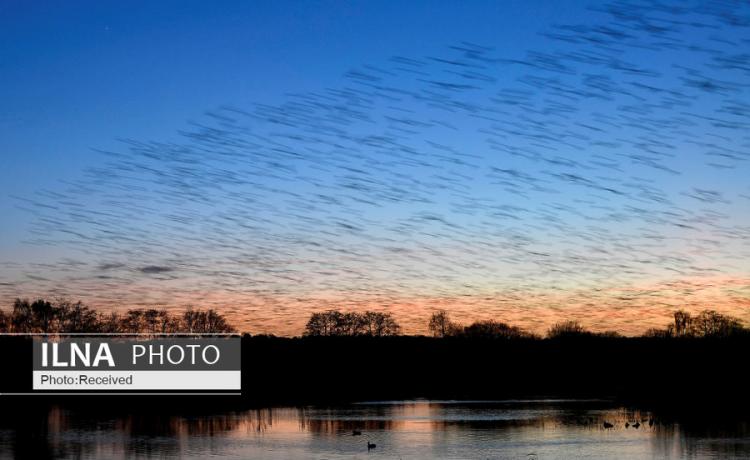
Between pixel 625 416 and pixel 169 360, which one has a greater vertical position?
pixel 169 360

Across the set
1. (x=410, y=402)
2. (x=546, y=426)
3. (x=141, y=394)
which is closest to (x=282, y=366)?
(x=141, y=394)

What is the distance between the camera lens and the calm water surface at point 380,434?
37875 millimetres

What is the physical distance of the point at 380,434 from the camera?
A: 147ft

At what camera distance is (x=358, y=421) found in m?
52.5

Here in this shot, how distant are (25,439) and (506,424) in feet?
83.7

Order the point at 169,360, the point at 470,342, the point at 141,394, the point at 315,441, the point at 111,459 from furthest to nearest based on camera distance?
the point at 470,342
the point at 141,394
the point at 169,360
the point at 315,441
the point at 111,459

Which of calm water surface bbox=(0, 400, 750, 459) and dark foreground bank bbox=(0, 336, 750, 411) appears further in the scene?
dark foreground bank bbox=(0, 336, 750, 411)

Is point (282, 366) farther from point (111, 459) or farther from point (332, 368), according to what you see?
point (111, 459)

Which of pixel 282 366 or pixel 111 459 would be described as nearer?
pixel 111 459

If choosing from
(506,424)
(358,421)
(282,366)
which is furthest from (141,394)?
(506,424)

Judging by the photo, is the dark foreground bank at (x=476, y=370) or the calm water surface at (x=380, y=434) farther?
the dark foreground bank at (x=476, y=370)

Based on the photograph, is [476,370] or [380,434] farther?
[476,370]

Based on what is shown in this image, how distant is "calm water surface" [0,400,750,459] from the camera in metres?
37.9

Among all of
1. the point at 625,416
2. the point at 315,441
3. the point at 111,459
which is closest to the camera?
the point at 111,459
